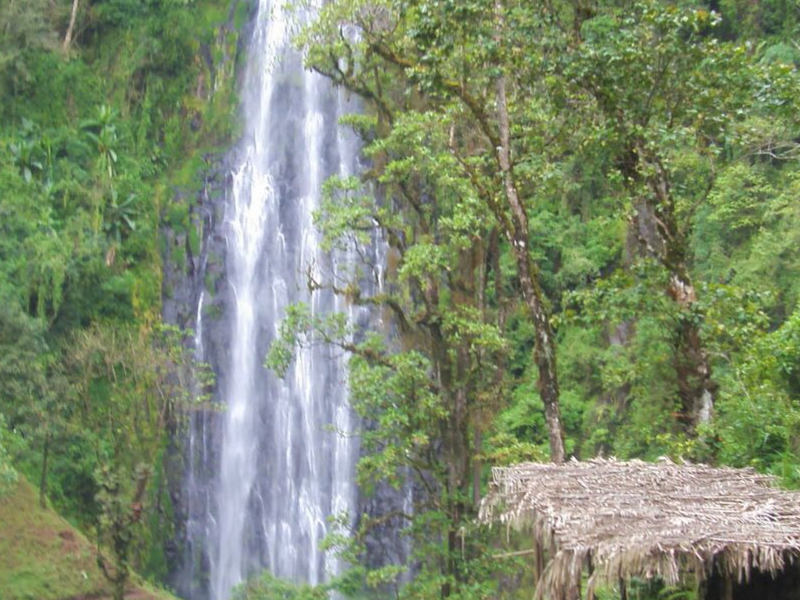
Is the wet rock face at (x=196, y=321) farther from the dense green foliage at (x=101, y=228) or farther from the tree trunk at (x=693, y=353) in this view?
the tree trunk at (x=693, y=353)

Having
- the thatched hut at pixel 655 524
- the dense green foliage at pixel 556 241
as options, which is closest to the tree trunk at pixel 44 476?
the dense green foliage at pixel 556 241

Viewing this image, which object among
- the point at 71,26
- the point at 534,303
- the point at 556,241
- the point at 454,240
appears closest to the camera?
the point at 534,303

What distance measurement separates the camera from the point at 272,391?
76.1ft

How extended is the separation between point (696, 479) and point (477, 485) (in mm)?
7552

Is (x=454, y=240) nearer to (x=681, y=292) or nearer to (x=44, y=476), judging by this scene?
(x=681, y=292)

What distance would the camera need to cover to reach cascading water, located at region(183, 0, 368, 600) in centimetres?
2195

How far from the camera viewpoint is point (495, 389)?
14312 millimetres

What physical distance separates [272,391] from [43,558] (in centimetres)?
631

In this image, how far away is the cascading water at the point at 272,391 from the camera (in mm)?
21953

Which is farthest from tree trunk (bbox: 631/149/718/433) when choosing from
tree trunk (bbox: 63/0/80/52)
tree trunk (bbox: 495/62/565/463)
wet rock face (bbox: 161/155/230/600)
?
tree trunk (bbox: 63/0/80/52)

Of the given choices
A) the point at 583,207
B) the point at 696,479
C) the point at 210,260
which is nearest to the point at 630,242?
the point at 583,207

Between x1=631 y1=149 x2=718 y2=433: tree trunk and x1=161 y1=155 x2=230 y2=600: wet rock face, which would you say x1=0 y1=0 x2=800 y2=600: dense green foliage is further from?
x1=161 y1=155 x2=230 y2=600: wet rock face

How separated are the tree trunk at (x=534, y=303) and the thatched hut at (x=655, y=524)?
1747mm

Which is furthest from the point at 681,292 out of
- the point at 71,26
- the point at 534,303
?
the point at 71,26
